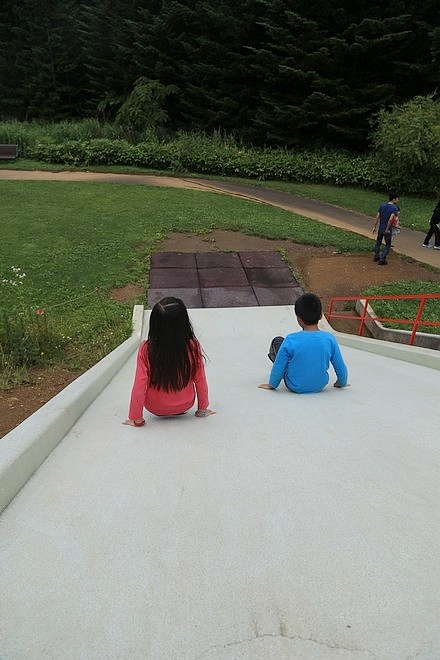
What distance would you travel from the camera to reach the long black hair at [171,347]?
2.68m

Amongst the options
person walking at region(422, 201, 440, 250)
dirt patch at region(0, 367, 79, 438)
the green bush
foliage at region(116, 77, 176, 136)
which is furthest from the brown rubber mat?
foliage at region(116, 77, 176, 136)

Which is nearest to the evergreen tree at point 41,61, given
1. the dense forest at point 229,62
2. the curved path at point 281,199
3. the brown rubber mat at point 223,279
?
the dense forest at point 229,62

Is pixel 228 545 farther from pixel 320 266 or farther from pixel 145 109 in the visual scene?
pixel 145 109

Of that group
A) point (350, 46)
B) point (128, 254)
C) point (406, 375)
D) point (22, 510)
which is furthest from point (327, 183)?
point (22, 510)

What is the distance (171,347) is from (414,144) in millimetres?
15235

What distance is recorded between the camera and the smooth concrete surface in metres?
1.39

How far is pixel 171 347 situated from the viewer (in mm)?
2793

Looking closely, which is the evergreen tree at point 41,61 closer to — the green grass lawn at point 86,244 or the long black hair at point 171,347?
the green grass lawn at point 86,244

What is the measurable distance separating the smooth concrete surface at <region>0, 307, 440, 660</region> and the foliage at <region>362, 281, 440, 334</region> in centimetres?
514

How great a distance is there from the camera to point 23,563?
1.65 metres

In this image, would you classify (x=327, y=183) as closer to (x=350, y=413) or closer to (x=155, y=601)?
(x=350, y=413)

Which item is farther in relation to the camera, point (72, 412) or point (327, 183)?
point (327, 183)

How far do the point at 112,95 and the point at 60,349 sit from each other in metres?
28.2

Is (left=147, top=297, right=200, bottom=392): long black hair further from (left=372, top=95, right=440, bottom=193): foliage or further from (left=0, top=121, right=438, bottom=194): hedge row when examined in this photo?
(left=0, top=121, right=438, bottom=194): hedge row
